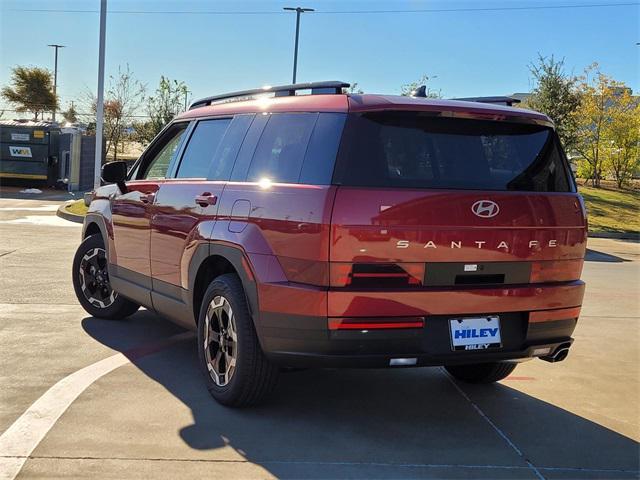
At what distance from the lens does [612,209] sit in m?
23.8

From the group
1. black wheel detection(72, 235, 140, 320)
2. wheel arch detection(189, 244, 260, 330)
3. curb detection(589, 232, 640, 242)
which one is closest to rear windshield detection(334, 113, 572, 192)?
wheel arch detection(189, 244, 260, 330)

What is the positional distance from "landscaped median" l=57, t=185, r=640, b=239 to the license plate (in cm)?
1335

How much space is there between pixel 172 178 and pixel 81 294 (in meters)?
1.97

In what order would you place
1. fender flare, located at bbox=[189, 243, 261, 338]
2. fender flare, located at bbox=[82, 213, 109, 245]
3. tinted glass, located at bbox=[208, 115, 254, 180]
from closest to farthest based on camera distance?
fender flare, located at bbox=[189, 243, 261, 338] → tinted glass, located at bbox=[208, 115, 254, 180] → fender flare, located at bbox=[82, 213, 109, 245]

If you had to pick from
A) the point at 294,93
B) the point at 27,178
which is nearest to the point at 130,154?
the point at 27,178

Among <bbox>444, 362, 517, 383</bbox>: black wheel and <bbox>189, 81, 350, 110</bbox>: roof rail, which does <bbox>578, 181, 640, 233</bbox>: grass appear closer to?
<bbox>444, 362, 517, 383</bbox>: black wheel

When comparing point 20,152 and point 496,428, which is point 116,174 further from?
point 20,152

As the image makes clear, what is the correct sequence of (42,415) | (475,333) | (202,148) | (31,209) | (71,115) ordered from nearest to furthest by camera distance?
(475,333)
(42,415)
(202,148)
(31,209)
(71,115)

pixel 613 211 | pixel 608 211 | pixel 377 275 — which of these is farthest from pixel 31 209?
pixel 613 211

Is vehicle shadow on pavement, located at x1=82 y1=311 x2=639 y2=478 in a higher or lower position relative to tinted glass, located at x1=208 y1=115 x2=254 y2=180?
lower

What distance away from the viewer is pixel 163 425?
13.0 feet

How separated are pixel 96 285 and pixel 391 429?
11.9 feet

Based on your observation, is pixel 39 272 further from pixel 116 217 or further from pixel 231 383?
pixel 231 383

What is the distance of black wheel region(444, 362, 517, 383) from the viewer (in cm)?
485
